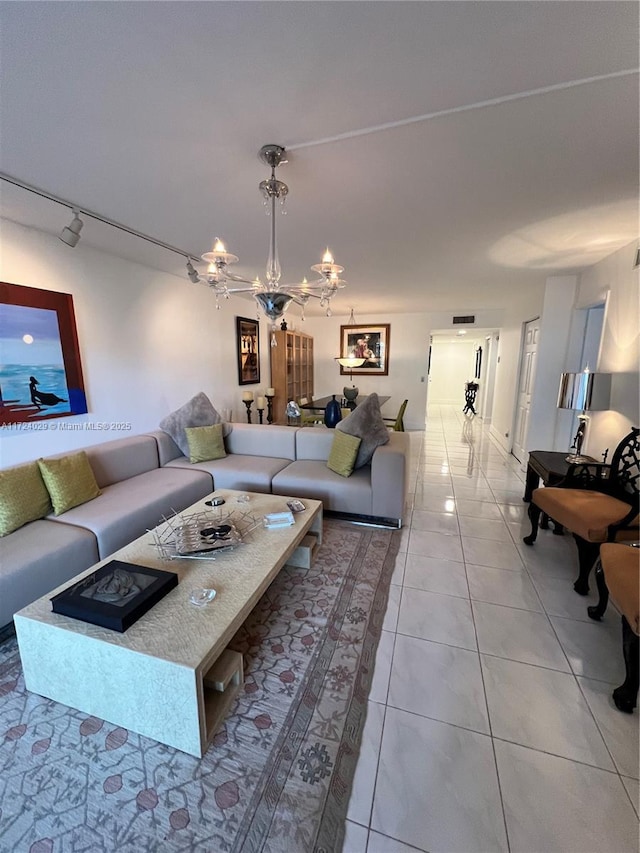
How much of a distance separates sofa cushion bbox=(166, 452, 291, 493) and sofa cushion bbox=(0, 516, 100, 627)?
1223 mm

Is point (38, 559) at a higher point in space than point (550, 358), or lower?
lower

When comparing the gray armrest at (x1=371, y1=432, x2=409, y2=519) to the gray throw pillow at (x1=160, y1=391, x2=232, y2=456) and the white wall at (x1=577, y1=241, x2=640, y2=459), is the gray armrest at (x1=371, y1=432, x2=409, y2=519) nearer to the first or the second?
the white wall at (x1=577, y1=241, x2=640, y2=459)

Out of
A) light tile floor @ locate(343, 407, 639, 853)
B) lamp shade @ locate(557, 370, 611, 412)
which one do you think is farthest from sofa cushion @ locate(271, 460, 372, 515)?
lamp shade @ locate(557, 370, 611, 412)

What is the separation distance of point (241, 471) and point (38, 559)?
5.25 ft

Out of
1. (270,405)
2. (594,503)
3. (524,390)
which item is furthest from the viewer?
(270,405)

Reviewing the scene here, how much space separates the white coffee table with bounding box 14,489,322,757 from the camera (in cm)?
119

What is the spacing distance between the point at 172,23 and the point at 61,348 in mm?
2521

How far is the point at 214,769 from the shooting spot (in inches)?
47.1

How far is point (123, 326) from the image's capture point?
10.9 feet

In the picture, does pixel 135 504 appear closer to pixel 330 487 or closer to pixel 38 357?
pixel 38 357

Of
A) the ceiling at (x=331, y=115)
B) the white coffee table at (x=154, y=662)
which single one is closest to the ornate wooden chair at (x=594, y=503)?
the ceiling at (x=331, y=115)

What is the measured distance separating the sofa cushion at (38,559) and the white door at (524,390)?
491 cm

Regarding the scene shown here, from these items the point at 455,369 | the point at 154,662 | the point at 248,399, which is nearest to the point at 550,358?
the point at 248,399

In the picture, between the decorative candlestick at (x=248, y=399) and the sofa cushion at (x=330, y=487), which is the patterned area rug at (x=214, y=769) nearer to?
the sofa cushion at (x=330, y=487)
